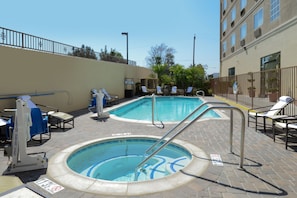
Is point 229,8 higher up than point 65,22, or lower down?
higher up

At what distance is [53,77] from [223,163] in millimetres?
8503

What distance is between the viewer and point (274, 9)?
43.8 ft

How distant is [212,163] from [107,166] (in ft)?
7.08

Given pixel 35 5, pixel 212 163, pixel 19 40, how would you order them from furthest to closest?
pixel 35 5 < pixel 19 40 < pixel 212 163

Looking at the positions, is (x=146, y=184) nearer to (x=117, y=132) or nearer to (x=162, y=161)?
(x=162, y=161)

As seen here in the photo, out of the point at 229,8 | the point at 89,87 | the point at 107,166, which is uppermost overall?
the point at 229,8

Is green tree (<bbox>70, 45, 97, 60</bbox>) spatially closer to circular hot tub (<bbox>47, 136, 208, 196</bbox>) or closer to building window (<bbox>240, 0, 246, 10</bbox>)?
circular hot tub (<bbox>47, 136, 208, 196</bbox>)

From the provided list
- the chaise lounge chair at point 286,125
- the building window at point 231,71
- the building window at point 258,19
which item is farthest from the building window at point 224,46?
the chaise lounge chair at point 286,125

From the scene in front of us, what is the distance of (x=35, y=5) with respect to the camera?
33.6 feet

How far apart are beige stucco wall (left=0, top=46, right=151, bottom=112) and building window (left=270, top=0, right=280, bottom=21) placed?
1097 centimetres

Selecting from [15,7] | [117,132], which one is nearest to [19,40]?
[15,7]

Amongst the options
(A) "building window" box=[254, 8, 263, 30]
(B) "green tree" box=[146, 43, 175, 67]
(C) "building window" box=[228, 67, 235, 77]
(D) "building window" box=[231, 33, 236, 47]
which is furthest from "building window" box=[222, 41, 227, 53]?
(B) "green tree" box=[146, 43, 175, 67]

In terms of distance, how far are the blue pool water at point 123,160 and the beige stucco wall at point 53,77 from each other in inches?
166

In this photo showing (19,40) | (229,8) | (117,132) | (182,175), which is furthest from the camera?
(229,8)
